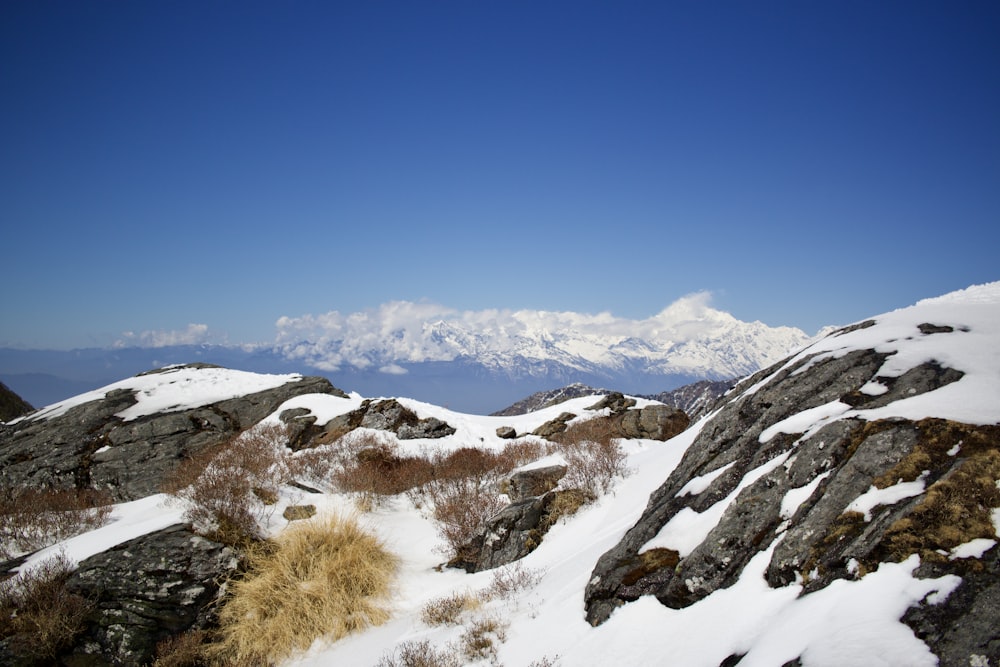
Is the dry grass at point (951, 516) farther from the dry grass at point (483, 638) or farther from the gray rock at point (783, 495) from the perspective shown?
the dry grass at point (483, 638)

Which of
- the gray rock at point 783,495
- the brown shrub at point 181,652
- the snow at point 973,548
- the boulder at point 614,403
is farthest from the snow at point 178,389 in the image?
the snow at point 973,548

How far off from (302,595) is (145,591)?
3283 millimetres

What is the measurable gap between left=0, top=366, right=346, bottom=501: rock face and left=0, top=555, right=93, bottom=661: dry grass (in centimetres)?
1487

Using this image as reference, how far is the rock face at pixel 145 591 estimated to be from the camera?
9320mm

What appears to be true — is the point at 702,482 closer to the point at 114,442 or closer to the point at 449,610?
the point at 449,610

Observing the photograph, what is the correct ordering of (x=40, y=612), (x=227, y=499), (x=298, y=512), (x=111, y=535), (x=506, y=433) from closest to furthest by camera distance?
(x=40, y=612), (x=111, y=535), (x=227, y=499), (x=298, y=512), (x=506, y=433)

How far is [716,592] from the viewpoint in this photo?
5730 mm

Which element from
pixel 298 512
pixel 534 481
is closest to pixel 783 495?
pixel 534 481

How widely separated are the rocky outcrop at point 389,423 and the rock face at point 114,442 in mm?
5540

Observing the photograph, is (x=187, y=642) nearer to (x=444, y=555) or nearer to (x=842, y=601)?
(x=444, y=555)

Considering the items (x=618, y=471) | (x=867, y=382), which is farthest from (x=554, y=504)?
(x=867, y=382)

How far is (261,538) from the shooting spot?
11.6 meters

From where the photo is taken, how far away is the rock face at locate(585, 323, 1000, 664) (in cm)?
403

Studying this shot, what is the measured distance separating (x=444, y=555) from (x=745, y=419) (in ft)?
27.7
